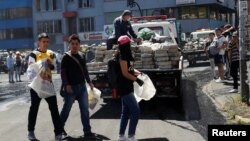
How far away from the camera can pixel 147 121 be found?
368 inches

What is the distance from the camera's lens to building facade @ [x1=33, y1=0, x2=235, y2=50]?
6212cm

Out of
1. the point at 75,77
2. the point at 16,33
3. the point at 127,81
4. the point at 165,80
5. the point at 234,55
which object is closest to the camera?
the point at 127,81

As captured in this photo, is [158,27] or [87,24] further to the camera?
[87,24]

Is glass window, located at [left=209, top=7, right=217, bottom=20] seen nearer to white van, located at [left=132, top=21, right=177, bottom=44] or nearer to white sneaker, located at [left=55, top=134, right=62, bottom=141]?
white van, located at [left=132, top=21, right=177, bottom=44]

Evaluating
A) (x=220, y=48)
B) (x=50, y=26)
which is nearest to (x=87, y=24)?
(x=50, y=26)

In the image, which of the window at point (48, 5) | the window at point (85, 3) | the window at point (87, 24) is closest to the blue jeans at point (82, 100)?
the window at point (87, 24)

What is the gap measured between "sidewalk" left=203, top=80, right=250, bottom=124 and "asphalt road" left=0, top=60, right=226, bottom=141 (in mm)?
200

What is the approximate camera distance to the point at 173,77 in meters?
10.3

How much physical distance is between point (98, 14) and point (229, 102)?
57.6 meters

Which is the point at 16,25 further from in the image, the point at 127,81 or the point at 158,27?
the point at 127,81

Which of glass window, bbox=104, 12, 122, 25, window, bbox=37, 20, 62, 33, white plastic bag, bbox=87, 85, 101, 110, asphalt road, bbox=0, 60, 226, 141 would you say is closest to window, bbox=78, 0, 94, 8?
glass window, bbox=104, 12, 122, 25

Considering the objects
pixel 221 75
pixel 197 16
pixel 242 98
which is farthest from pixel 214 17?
pixel 242 98

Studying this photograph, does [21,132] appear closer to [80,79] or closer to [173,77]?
[80,79]

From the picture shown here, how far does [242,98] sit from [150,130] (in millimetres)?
2896
